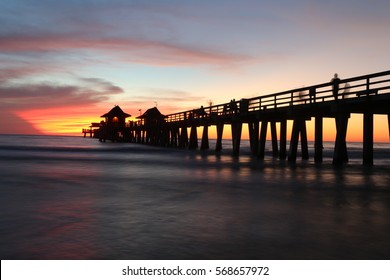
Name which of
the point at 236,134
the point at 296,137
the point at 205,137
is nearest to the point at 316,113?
the point at 296,137

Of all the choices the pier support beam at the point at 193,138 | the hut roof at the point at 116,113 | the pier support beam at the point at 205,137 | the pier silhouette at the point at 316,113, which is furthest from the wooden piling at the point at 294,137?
the hut roof at the point at 116,113

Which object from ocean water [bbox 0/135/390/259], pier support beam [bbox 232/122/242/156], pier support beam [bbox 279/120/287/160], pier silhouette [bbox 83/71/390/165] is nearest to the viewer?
ocean water [bbox 0/135/390/259]

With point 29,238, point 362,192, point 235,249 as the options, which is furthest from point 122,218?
point 362,192

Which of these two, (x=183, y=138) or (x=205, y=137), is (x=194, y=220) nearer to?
(x=205, y=137)

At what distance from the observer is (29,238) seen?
6.79 metres

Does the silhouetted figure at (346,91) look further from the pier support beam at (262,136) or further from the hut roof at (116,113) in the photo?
the hut roof at (116,113)

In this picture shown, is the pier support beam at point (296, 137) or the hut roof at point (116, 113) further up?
the hut roof at point (116, 113)

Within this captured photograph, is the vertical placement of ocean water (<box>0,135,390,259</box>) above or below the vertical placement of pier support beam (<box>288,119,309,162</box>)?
below

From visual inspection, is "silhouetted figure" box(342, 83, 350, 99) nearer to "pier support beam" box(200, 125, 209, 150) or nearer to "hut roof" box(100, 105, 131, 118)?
"pier support beam" box(200, 125, 209, 150)

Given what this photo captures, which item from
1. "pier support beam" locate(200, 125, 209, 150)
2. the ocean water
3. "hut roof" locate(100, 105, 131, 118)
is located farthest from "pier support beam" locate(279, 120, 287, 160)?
"hut roof" locate(100, 105, 131, 118)

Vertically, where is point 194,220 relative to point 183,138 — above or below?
below

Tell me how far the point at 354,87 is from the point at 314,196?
761cm

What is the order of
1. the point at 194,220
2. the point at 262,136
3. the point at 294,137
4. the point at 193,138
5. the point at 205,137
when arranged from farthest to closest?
the point at 193,138 < the point at 205,137 < the point at 262,136 < the point at 294,137 < the point at 194,220

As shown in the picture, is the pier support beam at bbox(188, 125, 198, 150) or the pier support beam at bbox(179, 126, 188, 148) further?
the pier support beam at bbox(179, 126, 188, 148)
